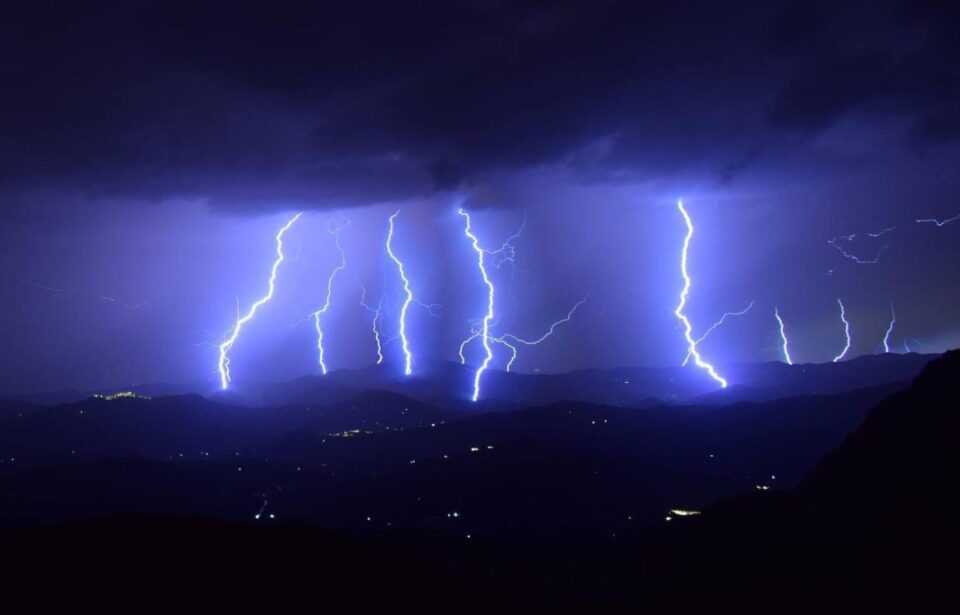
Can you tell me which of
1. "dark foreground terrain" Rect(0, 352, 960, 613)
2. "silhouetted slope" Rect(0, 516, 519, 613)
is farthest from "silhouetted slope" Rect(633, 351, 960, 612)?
"silhouetted slope" Rect(0, 516, 519, 613)

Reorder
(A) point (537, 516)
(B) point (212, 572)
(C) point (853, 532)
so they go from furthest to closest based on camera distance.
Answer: (A) point (537, 516)
(C) point (853, 532)
(B) point (212, 572)

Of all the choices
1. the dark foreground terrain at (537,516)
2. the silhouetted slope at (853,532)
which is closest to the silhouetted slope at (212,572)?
the dark foreground terrain at (537,516)

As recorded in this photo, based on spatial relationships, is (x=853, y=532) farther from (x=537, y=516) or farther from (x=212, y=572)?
(x=537, y=516)

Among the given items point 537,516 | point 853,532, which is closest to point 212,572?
point 853,532

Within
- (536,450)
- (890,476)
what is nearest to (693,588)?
(890,476)

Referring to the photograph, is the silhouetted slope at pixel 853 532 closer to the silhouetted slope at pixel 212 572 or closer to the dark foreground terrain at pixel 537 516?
the dark foreground terrain at pixel 537 516

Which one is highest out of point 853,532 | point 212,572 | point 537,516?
point 212,572

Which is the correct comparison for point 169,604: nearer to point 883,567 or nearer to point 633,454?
point 883,567

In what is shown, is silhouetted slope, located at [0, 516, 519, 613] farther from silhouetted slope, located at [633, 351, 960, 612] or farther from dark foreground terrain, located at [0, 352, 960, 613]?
silhouetted slope, located at [633, 351, 960, 612]

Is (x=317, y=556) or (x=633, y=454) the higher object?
(x=317, y=556)
